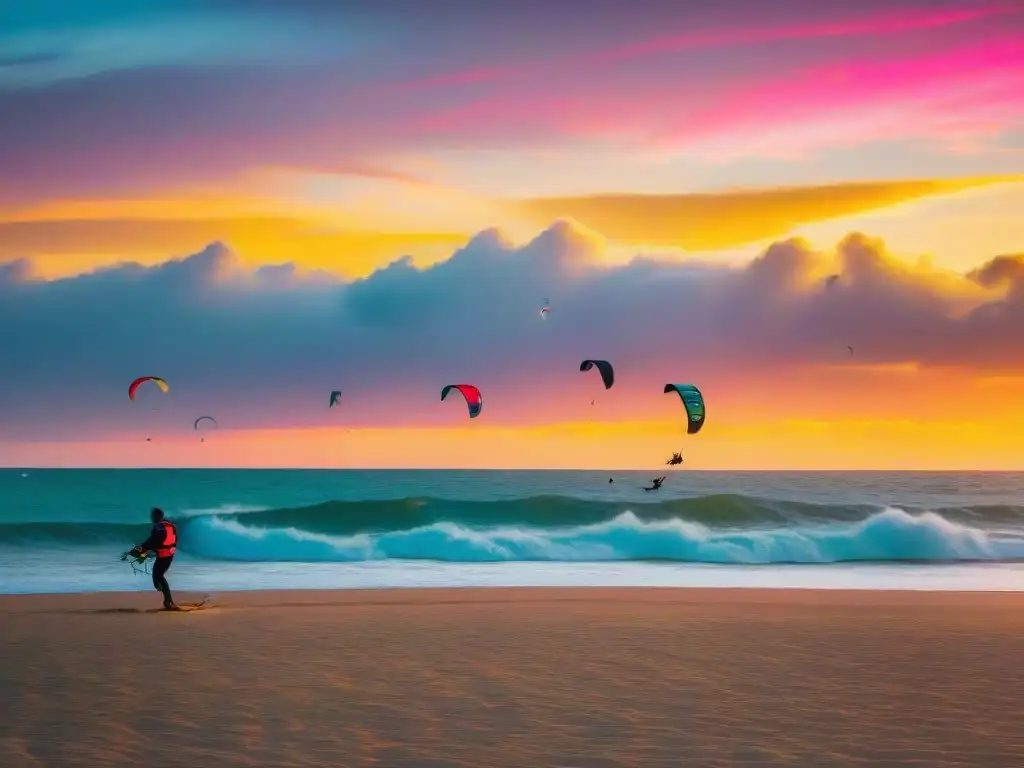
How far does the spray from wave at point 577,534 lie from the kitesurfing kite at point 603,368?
8954 mm

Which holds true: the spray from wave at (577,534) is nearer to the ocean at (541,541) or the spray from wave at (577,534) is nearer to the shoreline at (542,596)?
the ocean at (541,541)

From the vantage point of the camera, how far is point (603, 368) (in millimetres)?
30250

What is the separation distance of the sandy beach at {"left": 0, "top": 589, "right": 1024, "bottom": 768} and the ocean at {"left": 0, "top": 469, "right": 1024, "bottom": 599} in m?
6.48

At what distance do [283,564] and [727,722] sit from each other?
2308 centimetres

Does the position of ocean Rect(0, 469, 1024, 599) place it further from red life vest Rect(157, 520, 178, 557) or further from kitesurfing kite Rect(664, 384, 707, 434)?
red life vest Rect(157, 520, 178, 557)

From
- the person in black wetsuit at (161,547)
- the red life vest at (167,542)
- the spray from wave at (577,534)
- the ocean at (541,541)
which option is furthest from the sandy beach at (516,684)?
the spray from wave at (577,534)

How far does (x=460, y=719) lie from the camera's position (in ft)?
36.2

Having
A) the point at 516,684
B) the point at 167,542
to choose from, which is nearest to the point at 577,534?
the point at 167,542

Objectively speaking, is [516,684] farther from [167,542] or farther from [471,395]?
[471,395]

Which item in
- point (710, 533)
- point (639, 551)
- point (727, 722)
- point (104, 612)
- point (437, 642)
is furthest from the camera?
point (710, 533)

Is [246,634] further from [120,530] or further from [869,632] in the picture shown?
[120,530]

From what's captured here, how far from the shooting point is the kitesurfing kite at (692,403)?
91.0 feet

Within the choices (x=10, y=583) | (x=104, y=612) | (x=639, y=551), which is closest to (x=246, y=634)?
(x=104, y=612)

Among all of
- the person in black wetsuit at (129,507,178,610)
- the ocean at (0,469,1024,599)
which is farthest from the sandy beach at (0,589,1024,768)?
the ocean at (0,469,1024,599)
